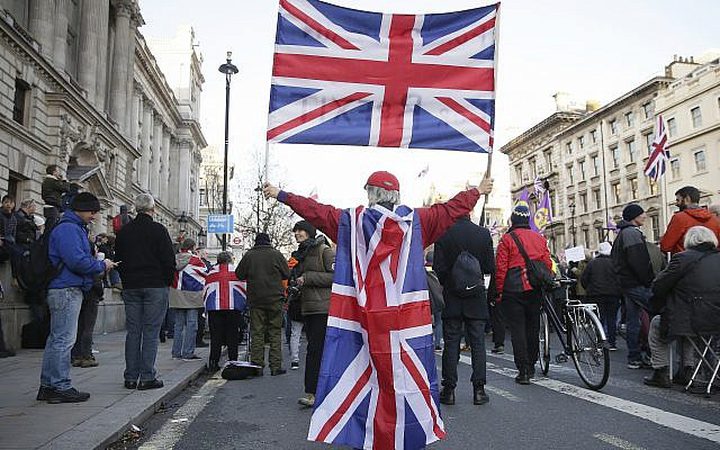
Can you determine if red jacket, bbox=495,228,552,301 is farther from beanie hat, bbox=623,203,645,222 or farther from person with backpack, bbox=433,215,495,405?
beanie hat, bbox=623,203,645,222

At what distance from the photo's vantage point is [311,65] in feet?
15.9

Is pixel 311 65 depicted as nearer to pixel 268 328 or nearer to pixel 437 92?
pixel 437 92

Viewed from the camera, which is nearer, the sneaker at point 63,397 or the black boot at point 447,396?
the sneaker at point 63,397

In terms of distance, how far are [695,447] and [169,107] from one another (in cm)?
6158

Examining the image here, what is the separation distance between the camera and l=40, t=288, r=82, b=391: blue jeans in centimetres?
554

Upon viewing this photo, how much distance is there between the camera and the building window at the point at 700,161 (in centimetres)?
4147

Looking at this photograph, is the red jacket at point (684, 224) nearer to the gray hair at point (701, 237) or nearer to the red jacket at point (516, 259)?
the gray hair at point (701, 237)

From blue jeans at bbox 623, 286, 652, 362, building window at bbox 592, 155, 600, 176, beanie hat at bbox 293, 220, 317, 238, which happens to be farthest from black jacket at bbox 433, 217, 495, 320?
building window at bbox 592, 155, 600, 176

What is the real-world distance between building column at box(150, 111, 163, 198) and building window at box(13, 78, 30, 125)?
31.2 m

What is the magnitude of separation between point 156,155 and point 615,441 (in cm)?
5568

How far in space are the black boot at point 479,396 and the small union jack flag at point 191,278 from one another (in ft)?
18.1

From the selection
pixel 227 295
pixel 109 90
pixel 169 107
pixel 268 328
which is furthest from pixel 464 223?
pixel 169 107

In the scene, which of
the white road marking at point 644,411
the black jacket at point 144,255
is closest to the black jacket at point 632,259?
the white road marking at point 644,411

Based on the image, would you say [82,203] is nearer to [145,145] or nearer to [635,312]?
[635,312]
